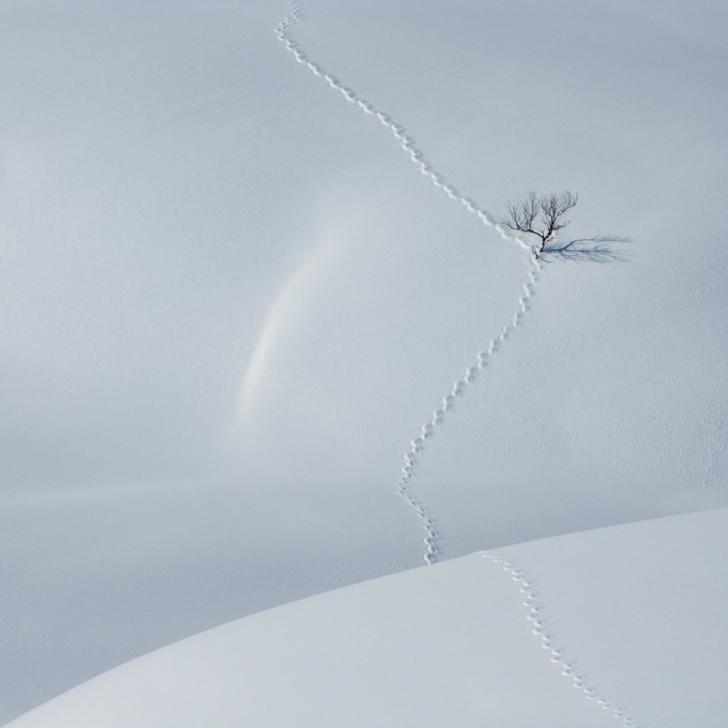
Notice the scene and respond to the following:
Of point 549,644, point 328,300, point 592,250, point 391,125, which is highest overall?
point 391,125

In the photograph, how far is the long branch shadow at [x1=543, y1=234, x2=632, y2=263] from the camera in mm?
9992

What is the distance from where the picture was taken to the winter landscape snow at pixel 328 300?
8953mm

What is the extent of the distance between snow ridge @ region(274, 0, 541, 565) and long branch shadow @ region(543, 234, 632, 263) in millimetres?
199

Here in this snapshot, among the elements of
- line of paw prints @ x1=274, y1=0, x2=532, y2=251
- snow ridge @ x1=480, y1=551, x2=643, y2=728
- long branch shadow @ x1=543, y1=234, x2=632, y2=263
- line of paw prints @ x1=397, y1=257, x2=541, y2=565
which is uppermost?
line of paw prints @ x1=274, y1=0, x2=532, y2=251

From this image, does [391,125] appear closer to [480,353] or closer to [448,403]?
[480,353]

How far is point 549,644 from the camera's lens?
4922 millimetres

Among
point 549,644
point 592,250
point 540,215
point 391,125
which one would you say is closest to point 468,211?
point 540,215

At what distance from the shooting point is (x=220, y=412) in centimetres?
1004

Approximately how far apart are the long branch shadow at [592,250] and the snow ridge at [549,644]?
14.6 ft

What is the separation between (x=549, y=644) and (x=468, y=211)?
236 inches

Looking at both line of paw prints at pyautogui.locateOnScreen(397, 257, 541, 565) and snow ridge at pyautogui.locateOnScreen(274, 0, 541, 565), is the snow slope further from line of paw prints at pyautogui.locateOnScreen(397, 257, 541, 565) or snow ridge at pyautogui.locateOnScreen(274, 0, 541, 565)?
line of paw prints at pyautogui.locateOnScreen(397, 257, 541, 565)

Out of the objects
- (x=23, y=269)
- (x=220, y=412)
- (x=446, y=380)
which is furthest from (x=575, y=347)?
(x=23, y=269)

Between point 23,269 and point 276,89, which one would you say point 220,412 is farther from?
point 276,89

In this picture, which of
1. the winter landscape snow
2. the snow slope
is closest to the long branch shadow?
the winter landscape snow
